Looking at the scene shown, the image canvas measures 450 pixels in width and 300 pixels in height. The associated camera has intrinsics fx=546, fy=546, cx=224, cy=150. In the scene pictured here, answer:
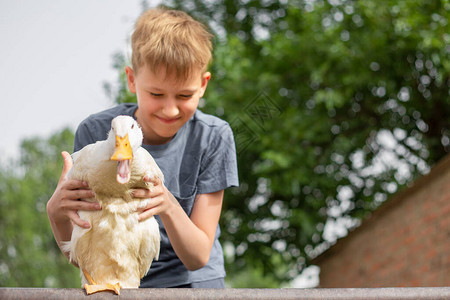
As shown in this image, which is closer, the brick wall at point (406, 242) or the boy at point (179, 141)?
the boy at point (179, 141)

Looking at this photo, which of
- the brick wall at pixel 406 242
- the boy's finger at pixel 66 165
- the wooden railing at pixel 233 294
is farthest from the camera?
the brick wall at pixel 406 242

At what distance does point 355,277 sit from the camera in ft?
20.6

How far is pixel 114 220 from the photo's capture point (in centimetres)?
135

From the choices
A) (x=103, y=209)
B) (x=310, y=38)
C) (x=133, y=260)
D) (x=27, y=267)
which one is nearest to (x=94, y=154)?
(x=103, y=209)

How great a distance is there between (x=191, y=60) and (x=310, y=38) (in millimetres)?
4610

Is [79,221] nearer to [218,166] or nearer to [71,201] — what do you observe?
[71,201]

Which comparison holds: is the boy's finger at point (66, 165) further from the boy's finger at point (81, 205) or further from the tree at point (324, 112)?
the tree at point (324, 112)

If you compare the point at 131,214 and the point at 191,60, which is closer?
the point at 131,214

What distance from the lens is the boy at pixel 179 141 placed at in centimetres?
156

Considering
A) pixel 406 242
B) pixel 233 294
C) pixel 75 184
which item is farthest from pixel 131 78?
pixel 406 242

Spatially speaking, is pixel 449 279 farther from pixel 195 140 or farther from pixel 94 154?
pixel 94 154

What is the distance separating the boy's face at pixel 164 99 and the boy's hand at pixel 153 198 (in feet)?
0.91

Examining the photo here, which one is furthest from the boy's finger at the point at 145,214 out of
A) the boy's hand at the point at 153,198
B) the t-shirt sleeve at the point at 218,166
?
the t-shirt sleeve at the point at 218,166

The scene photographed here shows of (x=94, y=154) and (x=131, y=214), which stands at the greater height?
(x=94, y=154)
